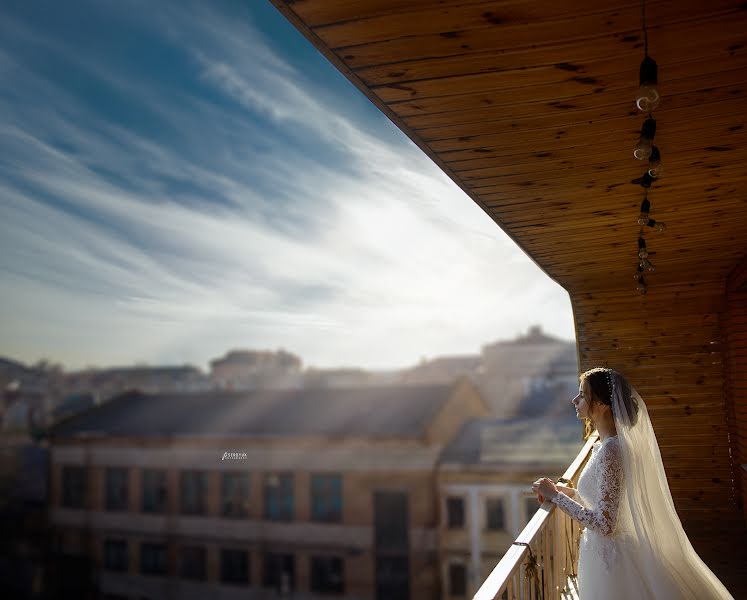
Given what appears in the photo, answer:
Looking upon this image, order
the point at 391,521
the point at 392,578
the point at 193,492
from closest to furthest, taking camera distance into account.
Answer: the point at 391,521 → the point at 392,578 → the point at 193,492

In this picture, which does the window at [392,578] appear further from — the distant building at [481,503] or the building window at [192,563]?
the building window at [192,563]

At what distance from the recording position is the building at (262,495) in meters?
23.3

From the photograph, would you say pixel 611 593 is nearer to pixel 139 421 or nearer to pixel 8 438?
pixel 139 421

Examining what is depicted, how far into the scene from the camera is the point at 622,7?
1.76 meters

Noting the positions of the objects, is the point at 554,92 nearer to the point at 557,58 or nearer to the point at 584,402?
the point at 557,58

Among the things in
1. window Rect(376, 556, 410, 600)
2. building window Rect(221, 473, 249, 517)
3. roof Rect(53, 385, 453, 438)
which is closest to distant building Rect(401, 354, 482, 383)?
roof Rect(53, 385, 453, 438)

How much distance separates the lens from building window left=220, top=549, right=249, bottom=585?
25.4 metres

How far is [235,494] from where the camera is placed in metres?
25.9

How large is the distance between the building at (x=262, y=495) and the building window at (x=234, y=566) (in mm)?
65

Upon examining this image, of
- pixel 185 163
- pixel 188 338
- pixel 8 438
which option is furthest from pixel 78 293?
pixel 8 438

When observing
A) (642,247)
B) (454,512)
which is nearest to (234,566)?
(454,512)

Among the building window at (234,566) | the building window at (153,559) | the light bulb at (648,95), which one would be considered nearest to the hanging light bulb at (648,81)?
the light bulb at (648,95)

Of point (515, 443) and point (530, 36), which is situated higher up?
point (530, 36)

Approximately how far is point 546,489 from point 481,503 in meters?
20.0
